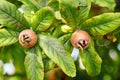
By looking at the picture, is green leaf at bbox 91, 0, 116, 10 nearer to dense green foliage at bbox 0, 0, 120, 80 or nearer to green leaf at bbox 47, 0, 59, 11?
dense green foliage at bbox 0, 0, 120, 80

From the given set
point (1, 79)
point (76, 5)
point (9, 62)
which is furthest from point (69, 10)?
point (1, 79)

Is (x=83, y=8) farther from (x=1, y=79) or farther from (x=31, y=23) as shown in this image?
(x=1, y=79)

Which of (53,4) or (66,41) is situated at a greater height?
(53,4)

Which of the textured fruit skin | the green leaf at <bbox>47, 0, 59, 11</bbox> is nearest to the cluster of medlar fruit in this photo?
Result: the textured fruit skin

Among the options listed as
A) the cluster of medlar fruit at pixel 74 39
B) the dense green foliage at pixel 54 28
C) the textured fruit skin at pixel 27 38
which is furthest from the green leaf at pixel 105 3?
the textured fruit skin at pixel 27 38

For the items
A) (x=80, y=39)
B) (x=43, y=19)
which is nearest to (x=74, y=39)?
(x=80, y=39)

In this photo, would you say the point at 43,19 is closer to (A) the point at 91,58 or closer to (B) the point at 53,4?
(B) the point at 53,4
